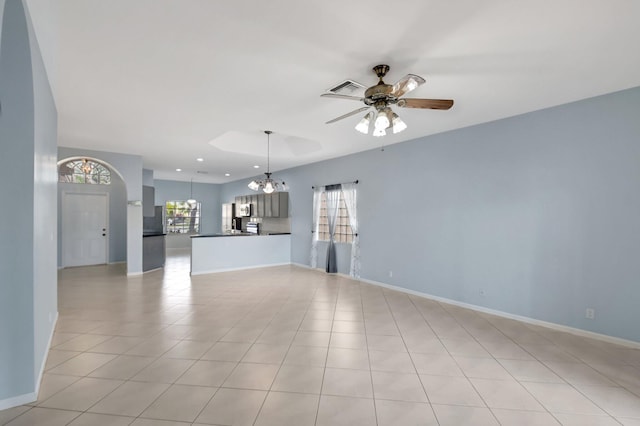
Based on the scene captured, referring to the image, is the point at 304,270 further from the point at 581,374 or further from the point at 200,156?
the point at 581,374

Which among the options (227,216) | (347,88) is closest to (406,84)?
(347,88)

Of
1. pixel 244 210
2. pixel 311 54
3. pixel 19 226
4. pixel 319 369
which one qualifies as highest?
pixel 311 54

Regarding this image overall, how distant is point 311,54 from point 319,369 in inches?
113

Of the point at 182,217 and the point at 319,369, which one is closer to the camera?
the point at 319,369

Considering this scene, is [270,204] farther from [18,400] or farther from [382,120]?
[18,400]

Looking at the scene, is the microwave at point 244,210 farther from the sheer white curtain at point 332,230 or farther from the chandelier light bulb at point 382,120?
the chandelier light bulb at point 382,120

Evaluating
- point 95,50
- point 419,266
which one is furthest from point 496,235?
point 95,50

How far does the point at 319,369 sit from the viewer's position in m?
2.76

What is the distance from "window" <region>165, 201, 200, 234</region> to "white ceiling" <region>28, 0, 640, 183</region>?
8.13 meters

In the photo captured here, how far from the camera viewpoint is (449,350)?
3162mm

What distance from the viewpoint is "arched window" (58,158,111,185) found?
7.59 meters

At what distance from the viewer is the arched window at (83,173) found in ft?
24.9

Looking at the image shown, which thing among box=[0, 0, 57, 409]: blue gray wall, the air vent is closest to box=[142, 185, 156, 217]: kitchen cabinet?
box=[0, 0, 57, 409]: blue gray wall

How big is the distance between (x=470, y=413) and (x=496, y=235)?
2827 mm
